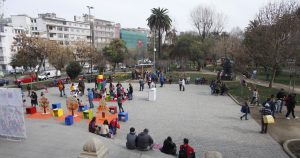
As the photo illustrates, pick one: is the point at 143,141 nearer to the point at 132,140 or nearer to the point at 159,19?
the point at 132,140

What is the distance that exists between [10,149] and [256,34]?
27.0 m

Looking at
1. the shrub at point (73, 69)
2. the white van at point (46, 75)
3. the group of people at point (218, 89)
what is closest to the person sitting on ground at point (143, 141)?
the group of people at point (218, 89)

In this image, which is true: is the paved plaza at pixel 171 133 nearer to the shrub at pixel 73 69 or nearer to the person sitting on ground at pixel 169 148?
the person sitting on ground at pixel 169 148

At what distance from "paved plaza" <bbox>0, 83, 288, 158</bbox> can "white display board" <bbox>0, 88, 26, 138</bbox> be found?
459 millimetres

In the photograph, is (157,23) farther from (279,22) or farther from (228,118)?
(228,118)

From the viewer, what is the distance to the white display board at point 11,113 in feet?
33.8

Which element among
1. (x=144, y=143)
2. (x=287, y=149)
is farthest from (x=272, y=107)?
(x=144, y=143)

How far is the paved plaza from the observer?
1006cm

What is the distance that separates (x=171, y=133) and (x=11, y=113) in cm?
807

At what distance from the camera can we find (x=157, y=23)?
164ft

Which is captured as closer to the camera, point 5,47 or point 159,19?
point 159,19

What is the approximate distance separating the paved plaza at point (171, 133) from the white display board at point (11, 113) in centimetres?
46

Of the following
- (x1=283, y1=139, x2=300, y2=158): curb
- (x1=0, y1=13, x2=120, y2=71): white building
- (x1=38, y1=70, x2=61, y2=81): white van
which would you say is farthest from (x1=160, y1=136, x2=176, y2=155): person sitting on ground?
(x1=0, y1=13, x2=120, y2=71): white building

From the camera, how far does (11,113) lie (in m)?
10.5
